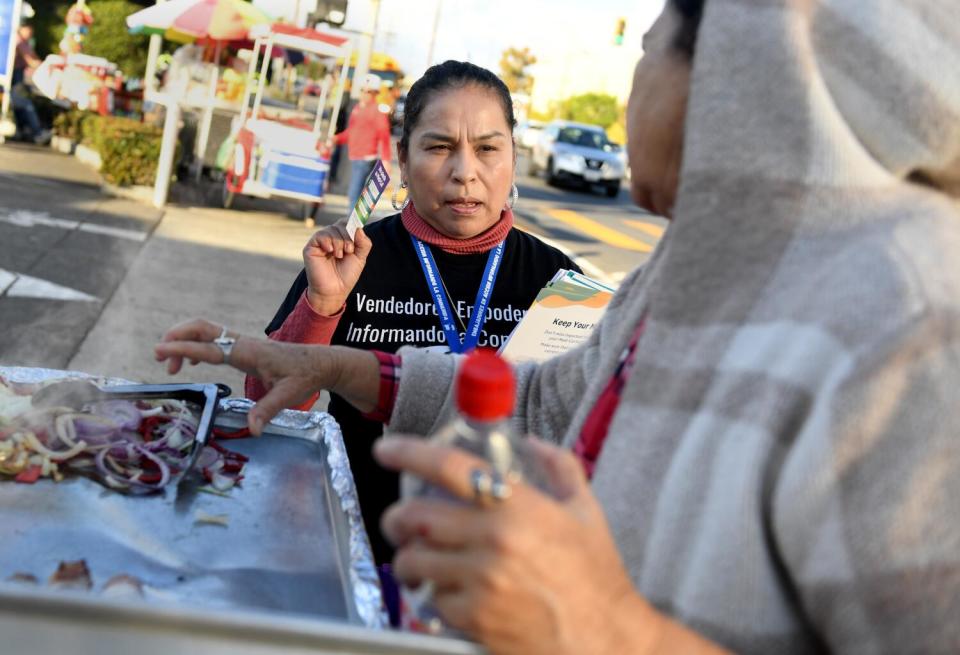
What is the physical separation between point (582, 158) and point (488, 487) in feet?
81.4

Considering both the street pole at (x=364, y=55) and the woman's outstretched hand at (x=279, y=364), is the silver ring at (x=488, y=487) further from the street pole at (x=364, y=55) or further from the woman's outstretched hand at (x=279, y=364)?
the street pole at (x=364, y=55)

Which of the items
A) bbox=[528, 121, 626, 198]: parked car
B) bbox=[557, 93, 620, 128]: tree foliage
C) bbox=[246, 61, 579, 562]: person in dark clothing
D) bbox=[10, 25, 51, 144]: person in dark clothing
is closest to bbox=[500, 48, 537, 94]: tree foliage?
bbox=[557, 93, 620, 128]: tree foliage

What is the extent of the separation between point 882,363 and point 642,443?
1.04 ft

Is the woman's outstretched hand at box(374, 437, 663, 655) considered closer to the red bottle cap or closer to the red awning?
the red bottle cap

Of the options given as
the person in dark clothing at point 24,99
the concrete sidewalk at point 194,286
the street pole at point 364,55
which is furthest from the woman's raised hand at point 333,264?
the person in dark clothing at point 24,99

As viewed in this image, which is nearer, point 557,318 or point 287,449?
point 287,449

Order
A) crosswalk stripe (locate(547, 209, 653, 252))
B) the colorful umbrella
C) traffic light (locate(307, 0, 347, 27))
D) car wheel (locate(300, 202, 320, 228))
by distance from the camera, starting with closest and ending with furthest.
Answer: the colorful umbrella < car wheel (locate(300, 202, 320, 228)) < traffic light (locate(307, 0, 347, 27)) < crosswalk stripe (locate(547, 209, 653, 252))

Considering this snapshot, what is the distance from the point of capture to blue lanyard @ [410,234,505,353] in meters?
2.86

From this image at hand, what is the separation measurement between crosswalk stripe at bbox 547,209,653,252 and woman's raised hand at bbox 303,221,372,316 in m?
13.0

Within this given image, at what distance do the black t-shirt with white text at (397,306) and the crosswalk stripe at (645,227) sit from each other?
50.0 ft

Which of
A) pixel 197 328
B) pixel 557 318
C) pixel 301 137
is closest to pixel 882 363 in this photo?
pixel 197 328

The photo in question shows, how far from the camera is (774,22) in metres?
1.16

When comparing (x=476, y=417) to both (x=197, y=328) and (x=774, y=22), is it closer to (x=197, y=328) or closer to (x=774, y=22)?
(x=774, y=22)

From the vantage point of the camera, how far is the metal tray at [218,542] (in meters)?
1.54
